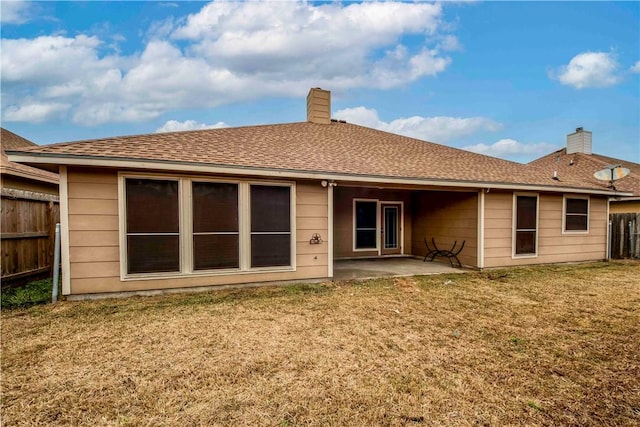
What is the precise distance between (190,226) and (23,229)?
326 cm

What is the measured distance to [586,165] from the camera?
13.9m

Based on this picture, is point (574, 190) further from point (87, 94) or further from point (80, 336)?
point (87, 94)

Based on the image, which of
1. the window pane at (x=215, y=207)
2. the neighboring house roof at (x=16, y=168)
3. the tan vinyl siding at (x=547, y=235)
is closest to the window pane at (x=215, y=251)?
the window pane at (x=215, y=207)

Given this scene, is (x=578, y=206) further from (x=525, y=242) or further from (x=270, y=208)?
(x=270, y=208)

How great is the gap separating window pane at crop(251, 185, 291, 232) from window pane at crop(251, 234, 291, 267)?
0.15 metres

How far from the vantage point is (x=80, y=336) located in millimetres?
3537

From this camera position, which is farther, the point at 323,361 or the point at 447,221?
the point at 447,221

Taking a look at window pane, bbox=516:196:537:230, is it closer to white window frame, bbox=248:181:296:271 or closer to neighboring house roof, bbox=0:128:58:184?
white window frame, bbox=248:181:296:271

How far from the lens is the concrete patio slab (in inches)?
289

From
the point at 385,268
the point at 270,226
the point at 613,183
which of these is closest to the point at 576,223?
the point at 613,183

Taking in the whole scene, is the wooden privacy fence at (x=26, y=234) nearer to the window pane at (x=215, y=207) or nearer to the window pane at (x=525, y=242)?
the window pane at (x=215, y=207)

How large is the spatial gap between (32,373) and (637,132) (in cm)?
2478

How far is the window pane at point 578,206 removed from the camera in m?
9.02

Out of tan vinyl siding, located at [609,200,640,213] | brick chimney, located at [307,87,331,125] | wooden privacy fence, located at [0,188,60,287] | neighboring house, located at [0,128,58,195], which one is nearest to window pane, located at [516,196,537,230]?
brick chimney, located at [307,87,331,125]
